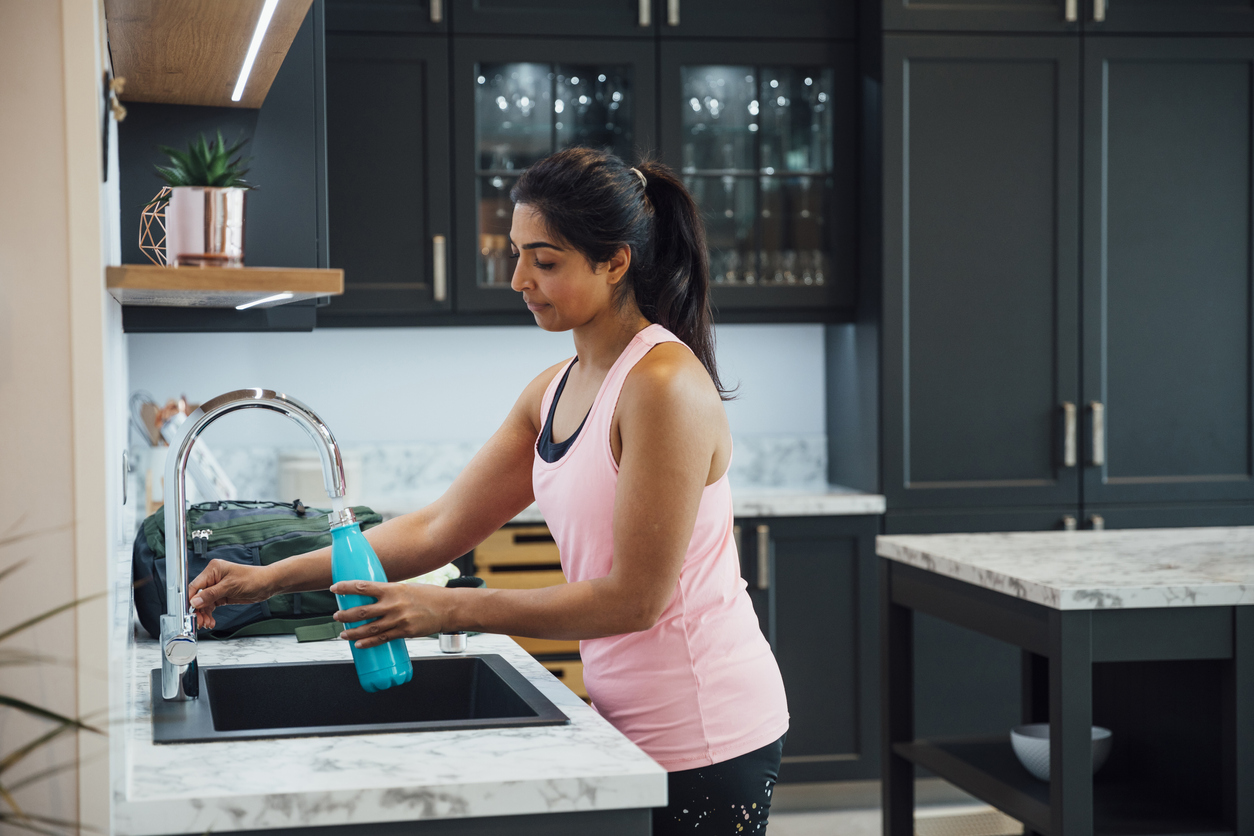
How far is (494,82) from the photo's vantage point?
3.43 m

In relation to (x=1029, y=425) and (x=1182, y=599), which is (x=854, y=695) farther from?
(x=1182, y=599)

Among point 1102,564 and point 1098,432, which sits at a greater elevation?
point 1098,432

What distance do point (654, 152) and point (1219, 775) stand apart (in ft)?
7.08

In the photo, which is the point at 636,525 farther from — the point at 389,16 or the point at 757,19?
the point at 757,19

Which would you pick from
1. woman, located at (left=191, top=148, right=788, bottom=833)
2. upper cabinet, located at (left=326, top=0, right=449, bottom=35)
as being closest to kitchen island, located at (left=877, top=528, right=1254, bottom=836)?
woman, located at (left=191, top=148, right=788, bottom=833)

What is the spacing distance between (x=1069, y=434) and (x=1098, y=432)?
85mm

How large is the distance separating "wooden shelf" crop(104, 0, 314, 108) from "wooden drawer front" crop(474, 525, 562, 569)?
63.1 inches

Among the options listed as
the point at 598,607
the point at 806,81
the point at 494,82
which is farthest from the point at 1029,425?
the point at 598,607

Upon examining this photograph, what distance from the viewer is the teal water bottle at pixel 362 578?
1.22 m

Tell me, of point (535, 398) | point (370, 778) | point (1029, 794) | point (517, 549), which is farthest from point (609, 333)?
point (517, 549)

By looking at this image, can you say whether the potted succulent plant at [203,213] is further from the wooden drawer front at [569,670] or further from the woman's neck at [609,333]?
the wooden drawer front at [569,670]

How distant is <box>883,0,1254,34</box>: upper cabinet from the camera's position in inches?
133

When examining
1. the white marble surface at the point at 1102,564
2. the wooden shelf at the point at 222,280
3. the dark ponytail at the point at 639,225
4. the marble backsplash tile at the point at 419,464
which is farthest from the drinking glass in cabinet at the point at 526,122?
the wooden shelf at the point at 222,280

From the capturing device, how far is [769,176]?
359 cm
